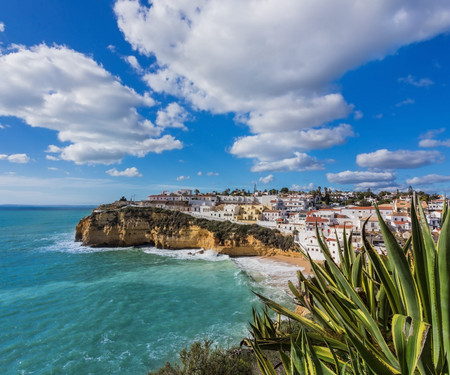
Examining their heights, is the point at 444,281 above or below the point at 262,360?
above

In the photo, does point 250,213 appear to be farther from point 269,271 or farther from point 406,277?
point 406,277

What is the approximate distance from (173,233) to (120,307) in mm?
21367

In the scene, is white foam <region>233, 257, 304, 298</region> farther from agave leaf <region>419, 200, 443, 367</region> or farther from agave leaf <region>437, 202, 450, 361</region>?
agave leaf <region>437, 202, 450, 361</region>

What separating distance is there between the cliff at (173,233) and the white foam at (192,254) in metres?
1.01

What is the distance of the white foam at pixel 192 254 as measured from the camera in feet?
107

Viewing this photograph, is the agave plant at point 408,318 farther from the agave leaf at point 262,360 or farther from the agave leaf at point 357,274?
the agave leaf at point 357,274

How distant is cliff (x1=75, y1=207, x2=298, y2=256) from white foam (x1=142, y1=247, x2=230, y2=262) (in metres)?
1.01

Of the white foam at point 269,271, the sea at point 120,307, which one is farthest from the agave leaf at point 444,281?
the white foam at point 269,271

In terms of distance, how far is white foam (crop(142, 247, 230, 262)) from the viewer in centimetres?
3262

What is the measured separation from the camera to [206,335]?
13070 millimetres

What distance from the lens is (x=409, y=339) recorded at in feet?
4.75

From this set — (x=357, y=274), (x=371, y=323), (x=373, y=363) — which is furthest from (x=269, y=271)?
(x=373, y=363)

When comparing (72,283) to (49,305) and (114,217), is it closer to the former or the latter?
(49,305)

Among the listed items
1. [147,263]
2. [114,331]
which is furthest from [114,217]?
[114,331]
